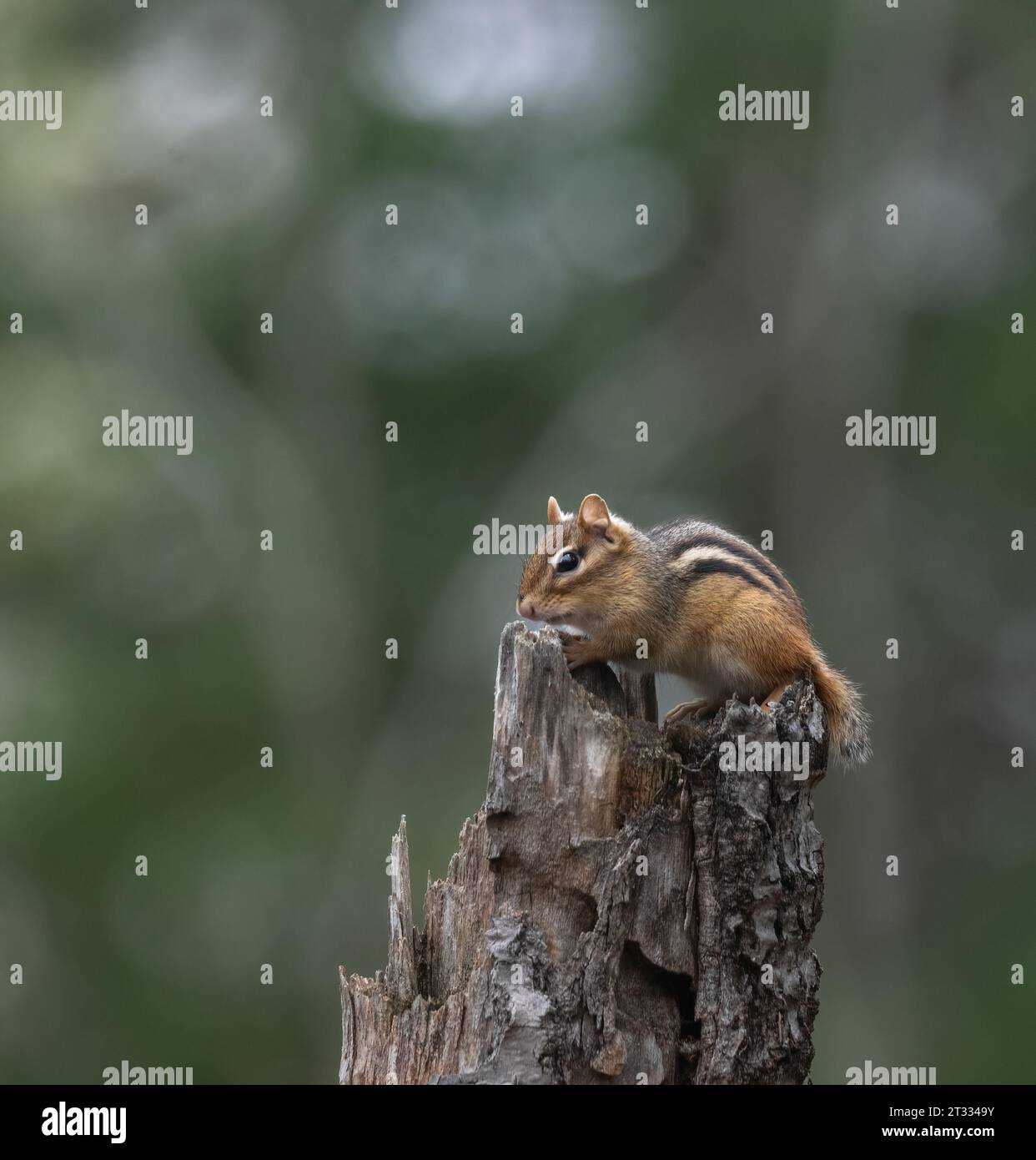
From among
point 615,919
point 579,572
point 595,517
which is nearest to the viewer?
point 615,919

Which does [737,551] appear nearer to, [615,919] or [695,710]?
[695,710]

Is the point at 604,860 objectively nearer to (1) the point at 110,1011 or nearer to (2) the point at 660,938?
(2) the point at 660,938

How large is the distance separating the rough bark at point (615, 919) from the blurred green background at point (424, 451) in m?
8.00

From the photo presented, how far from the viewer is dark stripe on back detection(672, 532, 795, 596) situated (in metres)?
6.25

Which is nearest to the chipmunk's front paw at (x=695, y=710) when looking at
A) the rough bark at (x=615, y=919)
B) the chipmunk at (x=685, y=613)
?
the chipmunk at (x=685, y=613)

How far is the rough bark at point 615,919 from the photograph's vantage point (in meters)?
4.66

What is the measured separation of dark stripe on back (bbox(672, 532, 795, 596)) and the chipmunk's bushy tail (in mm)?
358

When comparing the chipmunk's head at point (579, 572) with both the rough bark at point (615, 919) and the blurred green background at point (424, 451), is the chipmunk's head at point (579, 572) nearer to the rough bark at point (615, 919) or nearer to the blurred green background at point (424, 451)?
the rough bark at point (615, 919)

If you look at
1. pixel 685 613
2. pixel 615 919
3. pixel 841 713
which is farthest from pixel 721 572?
pixel 615 919

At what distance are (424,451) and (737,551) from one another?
8617 millimetres

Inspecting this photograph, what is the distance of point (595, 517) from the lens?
251 inches

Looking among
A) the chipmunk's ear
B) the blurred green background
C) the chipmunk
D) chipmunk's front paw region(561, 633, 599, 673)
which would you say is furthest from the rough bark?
the blurred green background

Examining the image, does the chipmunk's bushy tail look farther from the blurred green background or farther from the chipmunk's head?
the blurred green background
